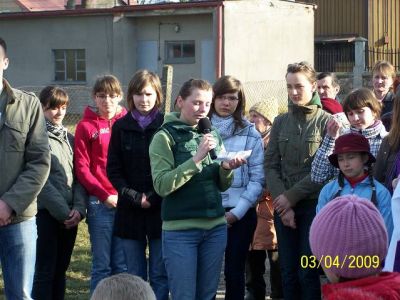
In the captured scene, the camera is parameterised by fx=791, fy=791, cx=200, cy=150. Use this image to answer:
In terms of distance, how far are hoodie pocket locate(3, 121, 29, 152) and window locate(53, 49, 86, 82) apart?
2718 centimetres

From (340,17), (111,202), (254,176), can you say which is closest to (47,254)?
(111,202)

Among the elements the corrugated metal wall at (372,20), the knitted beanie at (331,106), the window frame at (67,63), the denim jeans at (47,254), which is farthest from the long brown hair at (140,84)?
the corrugated metal wall at (372,20)

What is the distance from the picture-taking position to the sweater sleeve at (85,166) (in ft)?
21.6

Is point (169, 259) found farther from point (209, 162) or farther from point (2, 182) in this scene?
point (2, 182)

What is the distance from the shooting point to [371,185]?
17.7ft

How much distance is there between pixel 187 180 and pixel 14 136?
1213 millimetres

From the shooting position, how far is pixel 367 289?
10.5ft

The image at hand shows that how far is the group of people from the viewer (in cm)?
541

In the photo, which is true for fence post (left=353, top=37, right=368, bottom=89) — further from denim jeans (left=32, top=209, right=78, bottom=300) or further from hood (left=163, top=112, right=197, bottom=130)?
hood (left=163, top=112, right=197, bottom=130)

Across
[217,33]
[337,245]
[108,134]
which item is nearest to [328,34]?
[217,33]

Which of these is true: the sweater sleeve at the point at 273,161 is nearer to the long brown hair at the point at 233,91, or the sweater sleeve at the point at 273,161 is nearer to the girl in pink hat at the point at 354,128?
the long brown hair at the point at 233,91

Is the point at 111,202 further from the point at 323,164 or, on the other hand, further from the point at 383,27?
the point at 383,27

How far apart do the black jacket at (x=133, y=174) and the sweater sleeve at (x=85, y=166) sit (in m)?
0.44

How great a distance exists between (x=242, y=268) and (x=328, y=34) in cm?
2979
